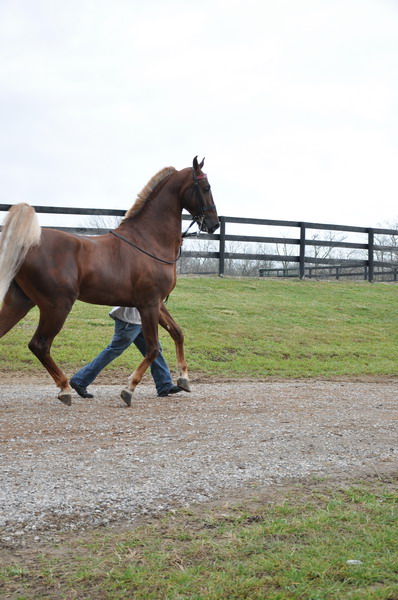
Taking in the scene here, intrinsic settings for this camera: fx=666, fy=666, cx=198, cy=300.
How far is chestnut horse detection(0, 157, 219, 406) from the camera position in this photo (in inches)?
270

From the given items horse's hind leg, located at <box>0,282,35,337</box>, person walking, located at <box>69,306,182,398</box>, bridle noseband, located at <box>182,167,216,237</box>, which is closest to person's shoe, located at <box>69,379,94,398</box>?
person walking, located at <box>69,306,182,398</box>

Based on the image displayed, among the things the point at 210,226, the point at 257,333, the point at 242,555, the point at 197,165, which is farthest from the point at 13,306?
the point at 257,333

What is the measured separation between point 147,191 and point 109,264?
4.00 feet

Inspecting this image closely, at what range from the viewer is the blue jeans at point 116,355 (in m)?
7.89

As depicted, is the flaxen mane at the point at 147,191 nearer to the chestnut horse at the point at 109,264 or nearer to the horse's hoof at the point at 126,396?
the chestnut horse at the point at 109,264

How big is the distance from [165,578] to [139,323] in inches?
202

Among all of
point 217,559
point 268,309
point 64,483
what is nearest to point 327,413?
point 64,483

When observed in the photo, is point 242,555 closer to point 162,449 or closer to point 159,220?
point 162,449

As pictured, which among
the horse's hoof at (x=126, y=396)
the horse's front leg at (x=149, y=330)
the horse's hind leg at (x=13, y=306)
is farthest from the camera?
the horse's front leg at (x=149, y=330)

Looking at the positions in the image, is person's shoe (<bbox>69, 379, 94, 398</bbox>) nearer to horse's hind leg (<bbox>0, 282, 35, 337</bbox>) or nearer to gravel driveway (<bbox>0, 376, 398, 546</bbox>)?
gravel driveway (<bbox>0, 376, 398, 546</bbox>)

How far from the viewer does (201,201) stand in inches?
315

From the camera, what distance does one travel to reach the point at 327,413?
707 centimetres

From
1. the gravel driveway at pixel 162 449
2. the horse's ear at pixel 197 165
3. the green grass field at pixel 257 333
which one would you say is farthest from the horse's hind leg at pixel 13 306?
the green grass field at pixel 257 333

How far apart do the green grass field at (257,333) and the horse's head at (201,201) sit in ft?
10.9
